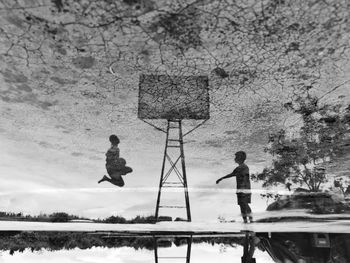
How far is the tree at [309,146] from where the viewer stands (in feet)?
9.85

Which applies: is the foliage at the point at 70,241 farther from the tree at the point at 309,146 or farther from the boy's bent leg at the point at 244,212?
the tree at the point at 309,146

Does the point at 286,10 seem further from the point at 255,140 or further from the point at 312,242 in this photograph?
the point at 312,242

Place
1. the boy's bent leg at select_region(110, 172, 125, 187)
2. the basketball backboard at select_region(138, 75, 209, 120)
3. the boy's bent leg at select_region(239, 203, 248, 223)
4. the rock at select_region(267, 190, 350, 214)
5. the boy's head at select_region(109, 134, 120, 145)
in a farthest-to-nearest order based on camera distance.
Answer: the boy's bent leg at select_region(239, 203, 248, 223) < the boy's bent leg at select_region(110, 172, 125, 187) < the rock at select_region(267, 190, 350, 214) < the boy's head at select_region(109, 134, 120, 145) < the basketball backboard at select_region(138, 75, 209, 120)

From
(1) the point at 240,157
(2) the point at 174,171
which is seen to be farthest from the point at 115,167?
(1) the point at 240,157

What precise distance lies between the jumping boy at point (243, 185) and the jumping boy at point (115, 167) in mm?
1403

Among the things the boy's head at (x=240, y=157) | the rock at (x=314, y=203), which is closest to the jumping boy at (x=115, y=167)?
the boy's head at (x=240, y=157)

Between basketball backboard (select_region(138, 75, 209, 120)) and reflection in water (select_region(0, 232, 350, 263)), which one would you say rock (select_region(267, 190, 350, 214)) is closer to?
reflection in water (select_region(0, 232, 350, 263))

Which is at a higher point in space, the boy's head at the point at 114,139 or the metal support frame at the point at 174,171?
the boy's head at the point at 114,139

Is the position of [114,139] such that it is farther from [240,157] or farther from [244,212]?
[244,212]

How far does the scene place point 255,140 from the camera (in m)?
3.74

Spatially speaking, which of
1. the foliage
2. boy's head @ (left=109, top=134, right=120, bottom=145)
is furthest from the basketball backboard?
the foliage

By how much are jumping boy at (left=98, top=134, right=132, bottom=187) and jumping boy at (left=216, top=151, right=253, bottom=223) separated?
1.40 m

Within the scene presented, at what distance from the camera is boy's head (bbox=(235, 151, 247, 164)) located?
412cm

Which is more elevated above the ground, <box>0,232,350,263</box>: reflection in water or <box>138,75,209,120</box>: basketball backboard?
<box>138,75,209,120</box>: basketball backboard
